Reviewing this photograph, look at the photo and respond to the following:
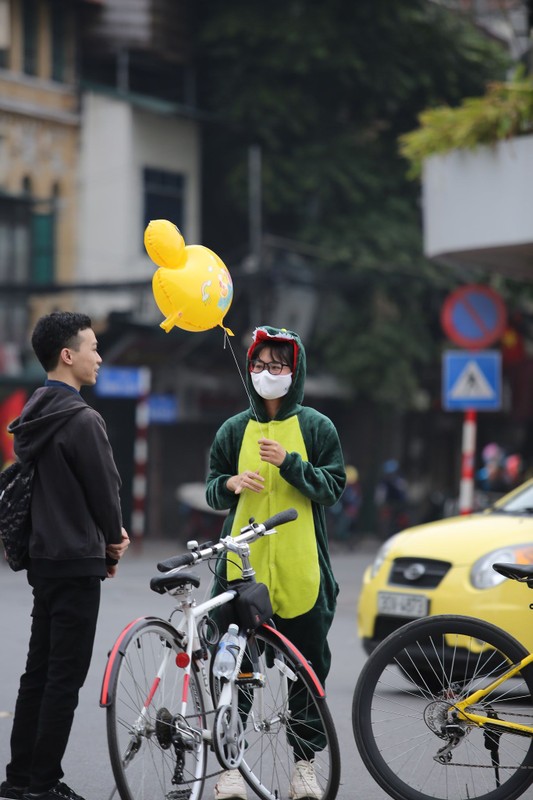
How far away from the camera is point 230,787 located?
18.3ft

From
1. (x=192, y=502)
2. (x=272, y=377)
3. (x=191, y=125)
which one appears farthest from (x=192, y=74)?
(x=272, y=377)

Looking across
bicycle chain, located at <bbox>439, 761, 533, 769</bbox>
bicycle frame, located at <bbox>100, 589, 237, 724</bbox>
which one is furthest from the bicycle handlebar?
bicycle chain, located at <bbox>439, 761, 533, 769</bbox>

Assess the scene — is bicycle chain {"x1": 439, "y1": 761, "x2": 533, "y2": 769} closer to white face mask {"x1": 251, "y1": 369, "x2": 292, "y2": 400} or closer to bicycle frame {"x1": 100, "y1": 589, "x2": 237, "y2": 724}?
bicycle frame {"x1": 100, "y1": 589, "x2": 237, "y2": 724}

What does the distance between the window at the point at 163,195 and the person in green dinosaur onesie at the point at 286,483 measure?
2176cm

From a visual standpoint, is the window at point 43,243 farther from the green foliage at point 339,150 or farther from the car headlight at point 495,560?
the car headlight at point 495,560

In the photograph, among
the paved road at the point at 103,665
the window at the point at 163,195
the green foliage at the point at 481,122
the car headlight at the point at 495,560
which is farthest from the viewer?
the window at the point at 163,195

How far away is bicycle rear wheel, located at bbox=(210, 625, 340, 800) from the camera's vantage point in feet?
17.7

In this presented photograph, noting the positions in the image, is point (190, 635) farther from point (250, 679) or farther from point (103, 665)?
point (103, 665)

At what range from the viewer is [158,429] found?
27.6 m

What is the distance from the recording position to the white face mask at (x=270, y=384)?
5.76 meters

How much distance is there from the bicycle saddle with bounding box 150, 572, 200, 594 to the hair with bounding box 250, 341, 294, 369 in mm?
1023

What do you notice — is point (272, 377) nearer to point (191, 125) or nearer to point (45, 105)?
point (45, 105)

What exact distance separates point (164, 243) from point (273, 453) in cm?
93

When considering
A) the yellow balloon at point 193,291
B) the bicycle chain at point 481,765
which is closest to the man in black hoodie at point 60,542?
the yellow balloon at point 193,291
